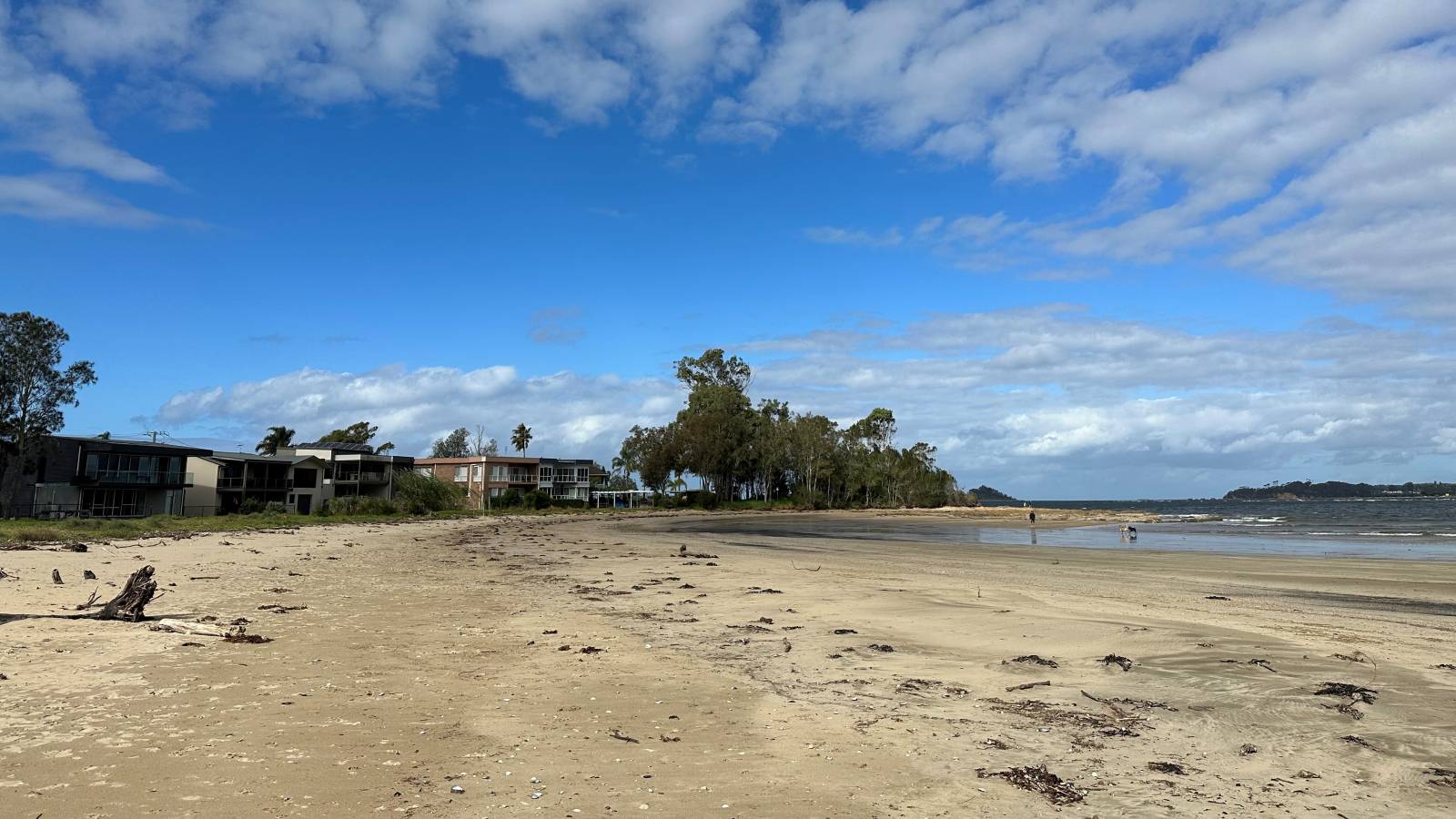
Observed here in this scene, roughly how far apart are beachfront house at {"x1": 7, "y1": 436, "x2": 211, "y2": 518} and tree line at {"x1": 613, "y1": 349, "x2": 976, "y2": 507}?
52579 mm

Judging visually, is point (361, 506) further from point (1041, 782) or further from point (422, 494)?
point (1041, 782)

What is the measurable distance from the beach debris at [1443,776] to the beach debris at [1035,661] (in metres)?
4.05

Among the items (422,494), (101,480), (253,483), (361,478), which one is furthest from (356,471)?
(101,480)

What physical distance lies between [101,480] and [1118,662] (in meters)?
75.4

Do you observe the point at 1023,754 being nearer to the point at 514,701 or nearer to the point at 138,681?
the point at 514,701

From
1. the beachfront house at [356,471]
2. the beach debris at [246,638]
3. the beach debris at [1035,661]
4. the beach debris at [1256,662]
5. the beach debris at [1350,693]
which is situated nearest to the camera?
the beach debris at [1350,693]

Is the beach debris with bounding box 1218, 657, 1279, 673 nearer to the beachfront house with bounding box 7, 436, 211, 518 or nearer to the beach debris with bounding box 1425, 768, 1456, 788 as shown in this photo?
the beach debris with bounding box 1425, 768, 1456, 788

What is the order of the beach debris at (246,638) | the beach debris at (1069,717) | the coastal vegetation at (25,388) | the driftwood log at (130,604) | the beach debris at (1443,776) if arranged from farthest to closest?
the coastal vegetation at (25,388), the driftwood log at (130,604), the beach debris at (246,638), the beach debris at (1069,717), the beach debris at (1443,776)

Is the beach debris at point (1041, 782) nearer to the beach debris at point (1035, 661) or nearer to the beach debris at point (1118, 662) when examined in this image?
the beach debris at point (1035, 661)

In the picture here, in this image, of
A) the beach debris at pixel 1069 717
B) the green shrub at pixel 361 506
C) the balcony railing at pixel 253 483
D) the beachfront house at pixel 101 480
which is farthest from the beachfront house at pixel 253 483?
the beach debris at pixel 1069 717

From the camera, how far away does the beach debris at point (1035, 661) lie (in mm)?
10484

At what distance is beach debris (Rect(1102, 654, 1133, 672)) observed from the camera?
10405mm

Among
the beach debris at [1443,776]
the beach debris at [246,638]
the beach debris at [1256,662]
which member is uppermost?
the beach debris at [246,638]

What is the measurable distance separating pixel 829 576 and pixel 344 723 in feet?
53.0
